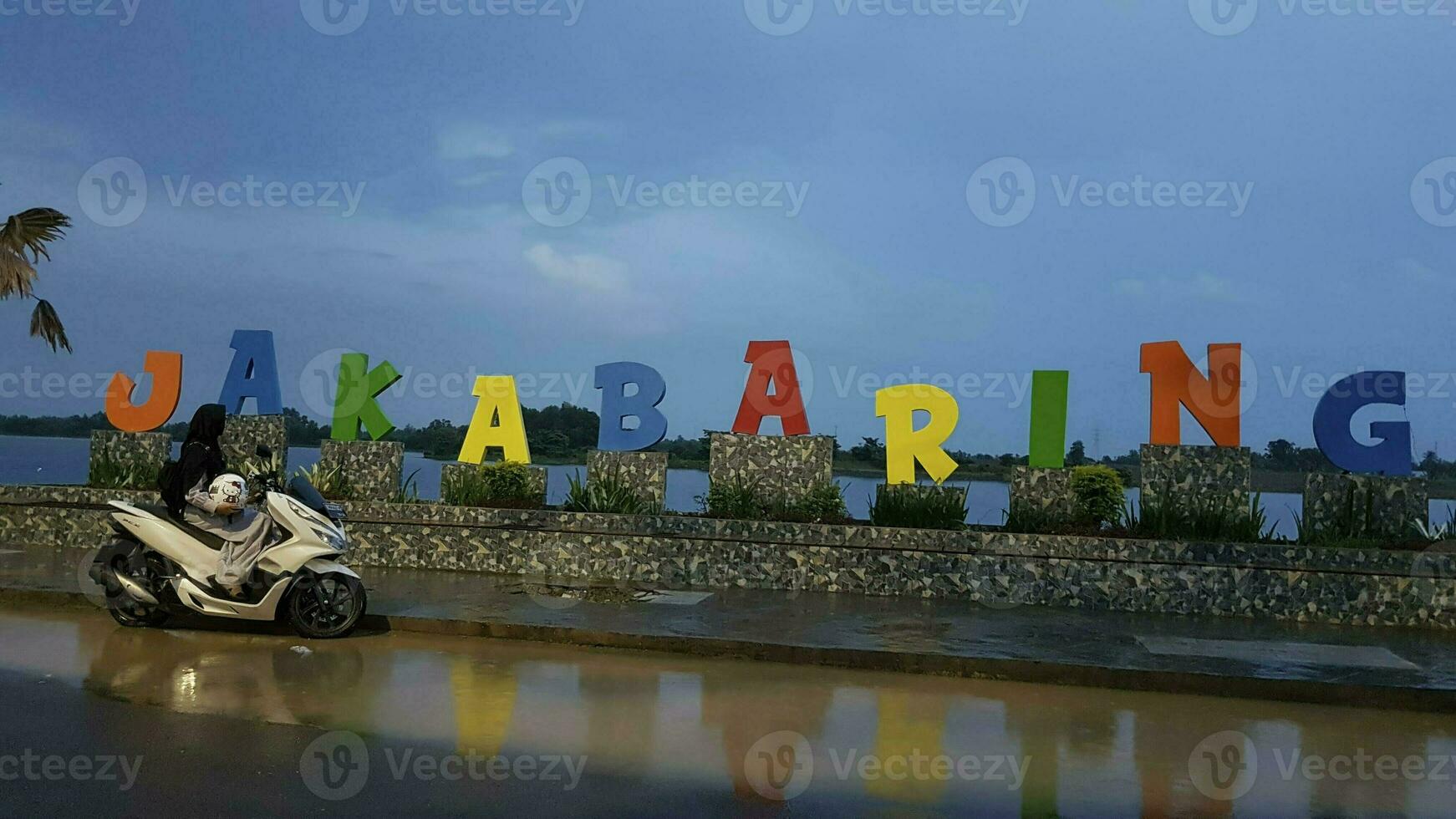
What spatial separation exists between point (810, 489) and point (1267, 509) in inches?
204

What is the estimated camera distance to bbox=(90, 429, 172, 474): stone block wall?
16.4m

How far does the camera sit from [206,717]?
6.93 metres

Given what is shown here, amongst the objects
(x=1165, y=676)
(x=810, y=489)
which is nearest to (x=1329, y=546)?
(x=1165, y=676)

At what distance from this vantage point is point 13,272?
17.3 meters

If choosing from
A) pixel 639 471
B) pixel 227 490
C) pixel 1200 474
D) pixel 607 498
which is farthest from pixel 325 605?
pixel 1200 474

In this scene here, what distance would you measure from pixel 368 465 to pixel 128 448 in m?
4.08

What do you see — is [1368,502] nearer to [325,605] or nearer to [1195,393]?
[1195,393]

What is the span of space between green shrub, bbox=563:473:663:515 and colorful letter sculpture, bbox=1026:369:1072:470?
4718mm

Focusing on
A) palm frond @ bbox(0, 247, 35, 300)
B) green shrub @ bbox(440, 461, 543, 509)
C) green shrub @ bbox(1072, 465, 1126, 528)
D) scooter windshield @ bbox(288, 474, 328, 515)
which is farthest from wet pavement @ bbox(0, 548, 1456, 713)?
palm frond @ bbox(0, 247, 35, 300)

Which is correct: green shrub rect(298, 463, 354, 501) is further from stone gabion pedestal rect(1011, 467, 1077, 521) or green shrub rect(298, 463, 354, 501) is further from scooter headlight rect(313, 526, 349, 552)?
stone gabion pedestal rect(1011, 467, 1077, 521)

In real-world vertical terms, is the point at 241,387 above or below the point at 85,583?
above

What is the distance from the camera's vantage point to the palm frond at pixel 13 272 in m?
17.2

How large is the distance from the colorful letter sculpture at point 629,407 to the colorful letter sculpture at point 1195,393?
5978mm

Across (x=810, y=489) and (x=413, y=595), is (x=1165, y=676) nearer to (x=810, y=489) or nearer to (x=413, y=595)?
(x=810, y=489)
